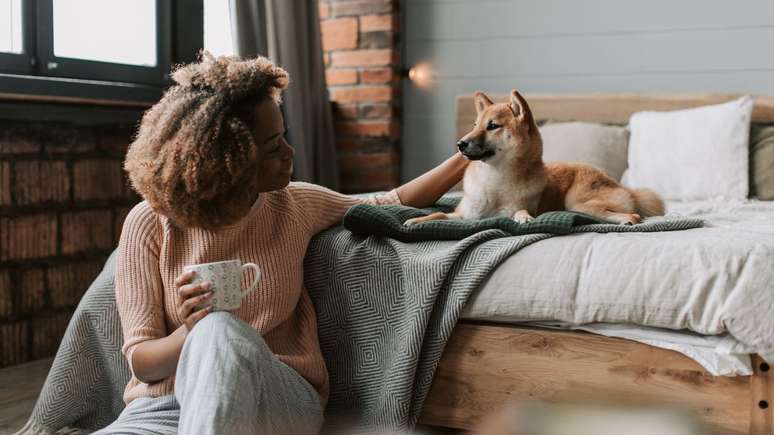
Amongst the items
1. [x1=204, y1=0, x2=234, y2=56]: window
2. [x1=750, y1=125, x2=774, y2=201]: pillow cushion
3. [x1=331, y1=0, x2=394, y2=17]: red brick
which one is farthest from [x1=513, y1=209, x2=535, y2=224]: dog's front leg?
[x1=331, y1=0, x2=394, y2=17]: red brick

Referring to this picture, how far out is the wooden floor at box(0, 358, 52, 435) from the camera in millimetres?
1949

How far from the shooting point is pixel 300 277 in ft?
5.09

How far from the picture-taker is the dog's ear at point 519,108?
6.11 feet

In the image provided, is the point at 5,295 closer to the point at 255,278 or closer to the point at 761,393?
the point at 255,278

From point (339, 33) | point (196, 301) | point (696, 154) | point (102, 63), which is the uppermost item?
point (339, 33)

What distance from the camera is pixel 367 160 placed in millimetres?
3975

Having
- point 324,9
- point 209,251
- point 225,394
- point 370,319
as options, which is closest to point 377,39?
point 324,9

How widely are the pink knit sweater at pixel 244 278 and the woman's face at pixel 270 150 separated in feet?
0.23

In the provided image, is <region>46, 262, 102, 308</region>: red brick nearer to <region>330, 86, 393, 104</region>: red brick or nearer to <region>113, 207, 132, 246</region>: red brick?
<region>113, 207, 132, 246</region>: red brick

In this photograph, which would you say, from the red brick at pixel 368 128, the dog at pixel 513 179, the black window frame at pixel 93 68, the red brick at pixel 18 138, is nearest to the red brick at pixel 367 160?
the red brick at pixel 368 128

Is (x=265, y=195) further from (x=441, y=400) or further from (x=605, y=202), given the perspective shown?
(x=605, y=202)

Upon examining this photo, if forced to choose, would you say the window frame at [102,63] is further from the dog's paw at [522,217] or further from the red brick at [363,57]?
the dog's paw at [522,217]

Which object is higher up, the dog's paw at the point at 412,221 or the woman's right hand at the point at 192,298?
the dog's paw at the point at 412,221

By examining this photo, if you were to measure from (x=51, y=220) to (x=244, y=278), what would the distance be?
141 centimetres
